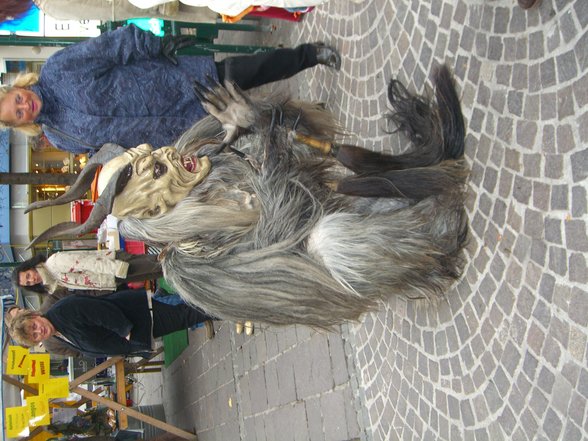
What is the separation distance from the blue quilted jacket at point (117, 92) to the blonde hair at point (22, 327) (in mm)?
2190

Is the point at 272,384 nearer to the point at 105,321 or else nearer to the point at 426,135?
the point at 105,321

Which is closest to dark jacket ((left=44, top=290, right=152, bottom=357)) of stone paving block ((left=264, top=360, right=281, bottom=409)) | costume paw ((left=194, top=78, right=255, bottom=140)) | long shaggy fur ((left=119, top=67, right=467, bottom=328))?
stone paving block ((left=264, top=360, right=281, bottom=409))

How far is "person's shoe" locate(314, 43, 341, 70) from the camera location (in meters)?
5.25

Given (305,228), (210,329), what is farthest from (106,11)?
(210,329)

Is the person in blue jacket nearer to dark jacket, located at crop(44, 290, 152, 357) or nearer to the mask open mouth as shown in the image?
the mask open mouth

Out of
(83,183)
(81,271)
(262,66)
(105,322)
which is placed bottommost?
(105,322)

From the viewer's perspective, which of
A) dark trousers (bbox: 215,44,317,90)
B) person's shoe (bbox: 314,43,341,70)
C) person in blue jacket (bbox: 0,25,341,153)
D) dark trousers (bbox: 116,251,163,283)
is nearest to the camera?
person in blue jacket (bbox: 0,25,341,153)

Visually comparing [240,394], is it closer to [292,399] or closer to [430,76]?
[292,399]

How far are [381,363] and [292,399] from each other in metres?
1.52

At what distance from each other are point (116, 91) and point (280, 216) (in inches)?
73.6

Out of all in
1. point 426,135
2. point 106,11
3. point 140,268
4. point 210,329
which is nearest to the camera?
point 426,135

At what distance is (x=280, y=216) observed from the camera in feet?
10.6

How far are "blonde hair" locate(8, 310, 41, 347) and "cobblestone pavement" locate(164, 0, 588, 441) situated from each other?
2.76m

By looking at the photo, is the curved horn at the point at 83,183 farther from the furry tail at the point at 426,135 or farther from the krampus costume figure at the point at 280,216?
the furry tail at the point at 426,135
